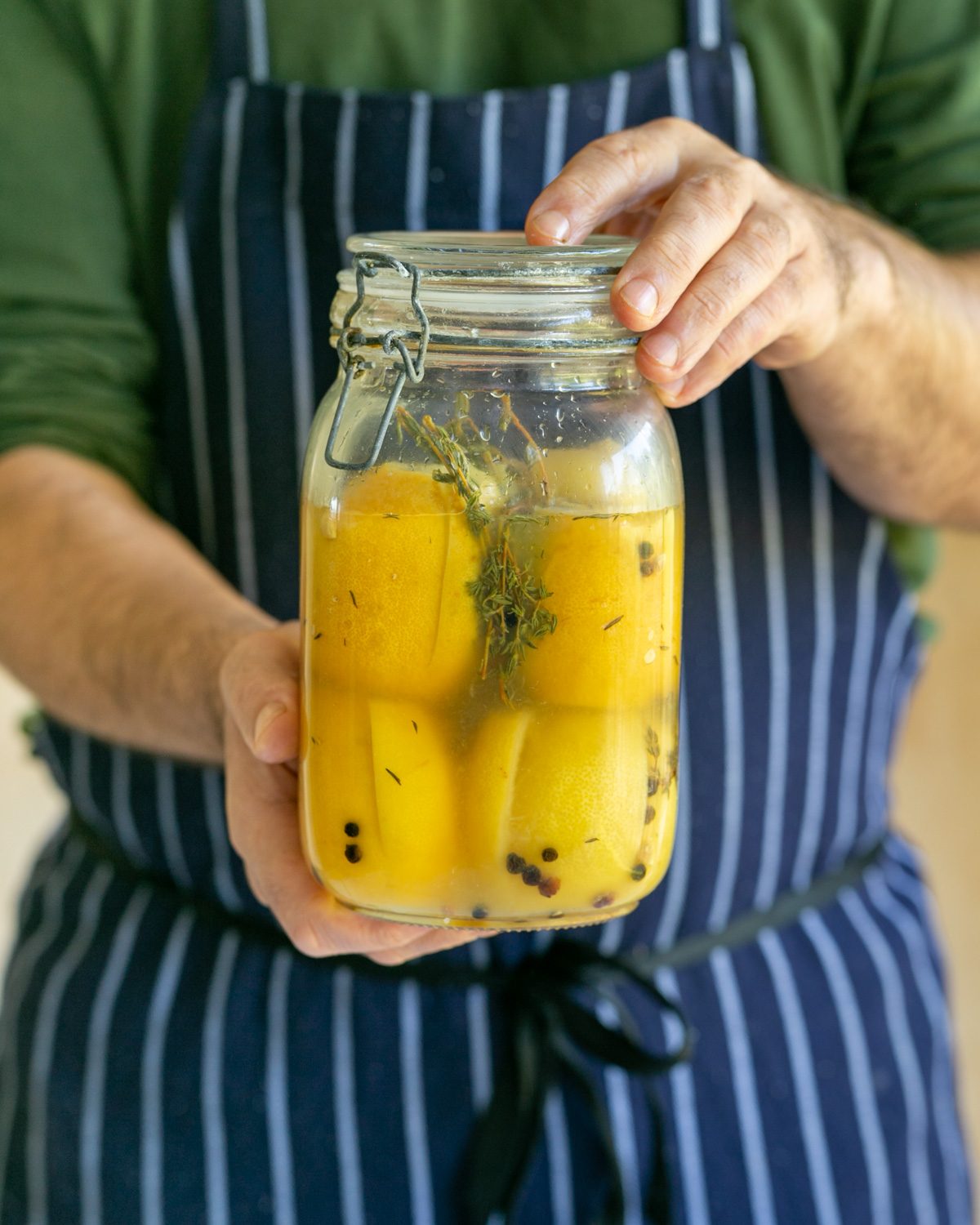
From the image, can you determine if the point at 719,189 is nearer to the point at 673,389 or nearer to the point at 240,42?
the point at 673,389

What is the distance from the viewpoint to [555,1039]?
2.58 feet

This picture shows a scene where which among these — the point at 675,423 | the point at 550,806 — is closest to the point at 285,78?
the point at 675,423

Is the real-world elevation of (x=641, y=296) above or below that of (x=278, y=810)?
above

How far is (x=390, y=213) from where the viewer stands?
80 cm

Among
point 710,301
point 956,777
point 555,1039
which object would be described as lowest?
point 956,777

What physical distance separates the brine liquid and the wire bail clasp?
0.06 ft

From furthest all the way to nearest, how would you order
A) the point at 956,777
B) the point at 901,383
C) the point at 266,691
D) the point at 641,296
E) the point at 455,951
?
the point at 956,777, the point at 455,951, the point at 901,383, the point at 266,691, the point at 641,296

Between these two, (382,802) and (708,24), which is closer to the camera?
(382,802)

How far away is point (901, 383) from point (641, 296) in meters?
0.27

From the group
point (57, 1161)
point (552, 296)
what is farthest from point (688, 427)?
point (57, 1161)

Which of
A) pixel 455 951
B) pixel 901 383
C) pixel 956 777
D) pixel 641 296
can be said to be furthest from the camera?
pixel 956 777

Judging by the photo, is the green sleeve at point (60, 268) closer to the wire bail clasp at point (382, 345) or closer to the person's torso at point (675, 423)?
the person's torso at point (675, 423)

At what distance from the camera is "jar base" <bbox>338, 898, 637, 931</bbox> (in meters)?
0.53

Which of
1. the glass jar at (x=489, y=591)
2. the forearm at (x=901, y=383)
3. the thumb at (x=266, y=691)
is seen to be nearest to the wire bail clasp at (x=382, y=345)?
the glass jar at (x=489, y=591)
